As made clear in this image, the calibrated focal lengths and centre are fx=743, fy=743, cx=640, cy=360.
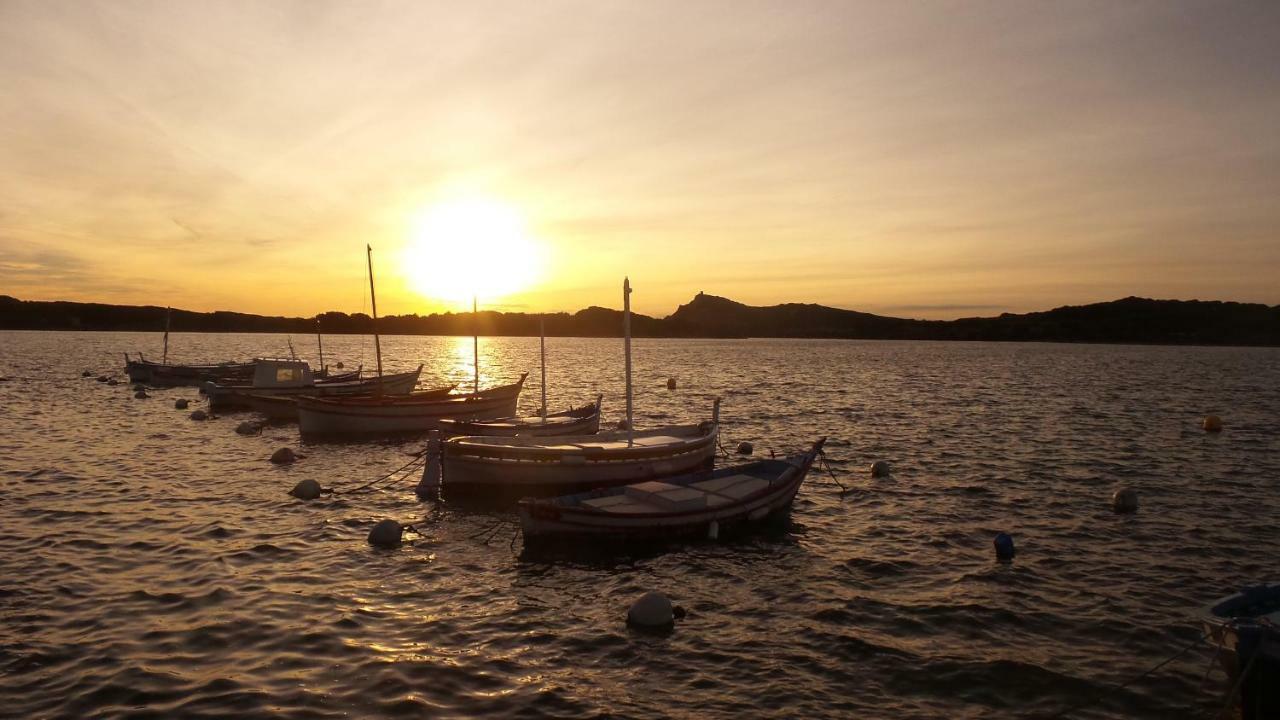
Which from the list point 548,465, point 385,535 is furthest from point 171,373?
point 385,535

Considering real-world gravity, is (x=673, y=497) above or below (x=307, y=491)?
above

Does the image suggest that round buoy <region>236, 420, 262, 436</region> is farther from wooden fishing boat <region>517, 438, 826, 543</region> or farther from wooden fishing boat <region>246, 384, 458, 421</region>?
wooden fishing boat <region>517, 438, 826, 543</region>

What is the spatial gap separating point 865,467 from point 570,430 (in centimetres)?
1181

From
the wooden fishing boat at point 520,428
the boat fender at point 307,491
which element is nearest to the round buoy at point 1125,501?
the wooden fishing boat at point 520,428

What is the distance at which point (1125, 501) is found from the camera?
22.3 m

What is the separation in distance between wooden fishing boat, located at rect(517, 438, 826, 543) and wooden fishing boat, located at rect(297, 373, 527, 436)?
1959 centimetres

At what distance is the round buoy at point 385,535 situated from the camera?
18.1 m

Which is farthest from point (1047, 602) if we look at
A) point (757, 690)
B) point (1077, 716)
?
point (757, 690)

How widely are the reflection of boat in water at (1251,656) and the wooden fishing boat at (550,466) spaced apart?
15129 millimetres

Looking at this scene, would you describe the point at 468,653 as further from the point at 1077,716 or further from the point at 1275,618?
the point at 1275,618

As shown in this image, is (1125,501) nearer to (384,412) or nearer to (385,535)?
(385,535)

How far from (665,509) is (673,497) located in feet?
2.12

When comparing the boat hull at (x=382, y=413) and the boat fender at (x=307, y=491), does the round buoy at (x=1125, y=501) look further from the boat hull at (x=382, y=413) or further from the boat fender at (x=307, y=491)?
the boat hull at (x=382, y=413)

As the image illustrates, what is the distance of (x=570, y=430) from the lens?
28.9 m
